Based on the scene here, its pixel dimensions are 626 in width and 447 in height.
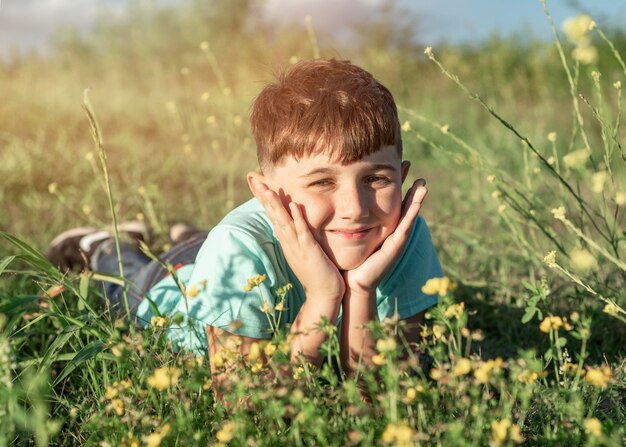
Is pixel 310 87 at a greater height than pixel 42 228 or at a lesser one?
greater

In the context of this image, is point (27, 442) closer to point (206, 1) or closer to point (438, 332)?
point (438, 332)

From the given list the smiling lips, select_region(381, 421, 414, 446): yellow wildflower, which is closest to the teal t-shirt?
the smiling lips

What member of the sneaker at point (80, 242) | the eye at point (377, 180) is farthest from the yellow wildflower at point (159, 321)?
the sneaker at point (80, 242)

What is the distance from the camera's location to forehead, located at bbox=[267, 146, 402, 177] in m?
2.01

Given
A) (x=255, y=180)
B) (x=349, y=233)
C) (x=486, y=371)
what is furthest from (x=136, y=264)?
(x=486, y=371)

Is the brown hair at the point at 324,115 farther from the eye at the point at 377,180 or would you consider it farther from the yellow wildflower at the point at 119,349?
the yellow wildflower at the point at 119,349

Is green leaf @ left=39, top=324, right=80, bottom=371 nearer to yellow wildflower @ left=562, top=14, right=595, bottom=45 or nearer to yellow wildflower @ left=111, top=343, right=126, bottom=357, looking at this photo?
yellow wildflower @ left=111, top=343, right=126, bottom=357

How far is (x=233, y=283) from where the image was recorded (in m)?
2.10

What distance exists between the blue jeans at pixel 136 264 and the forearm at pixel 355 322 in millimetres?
993

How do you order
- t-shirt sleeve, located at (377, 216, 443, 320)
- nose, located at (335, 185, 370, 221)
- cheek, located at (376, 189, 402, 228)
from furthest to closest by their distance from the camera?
t-shirt sleeve, located at (377, 216, 443, 320), cheek, located at (376, 189, 402, 228), nose, located at (335, 185, 370, 221)

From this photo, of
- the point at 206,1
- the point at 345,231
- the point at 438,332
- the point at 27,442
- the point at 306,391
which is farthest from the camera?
the point at 206,1

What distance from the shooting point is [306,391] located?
1695 millimetres

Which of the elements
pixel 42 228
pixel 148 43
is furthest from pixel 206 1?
pixel 42 228

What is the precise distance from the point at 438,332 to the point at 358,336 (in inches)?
20.4
